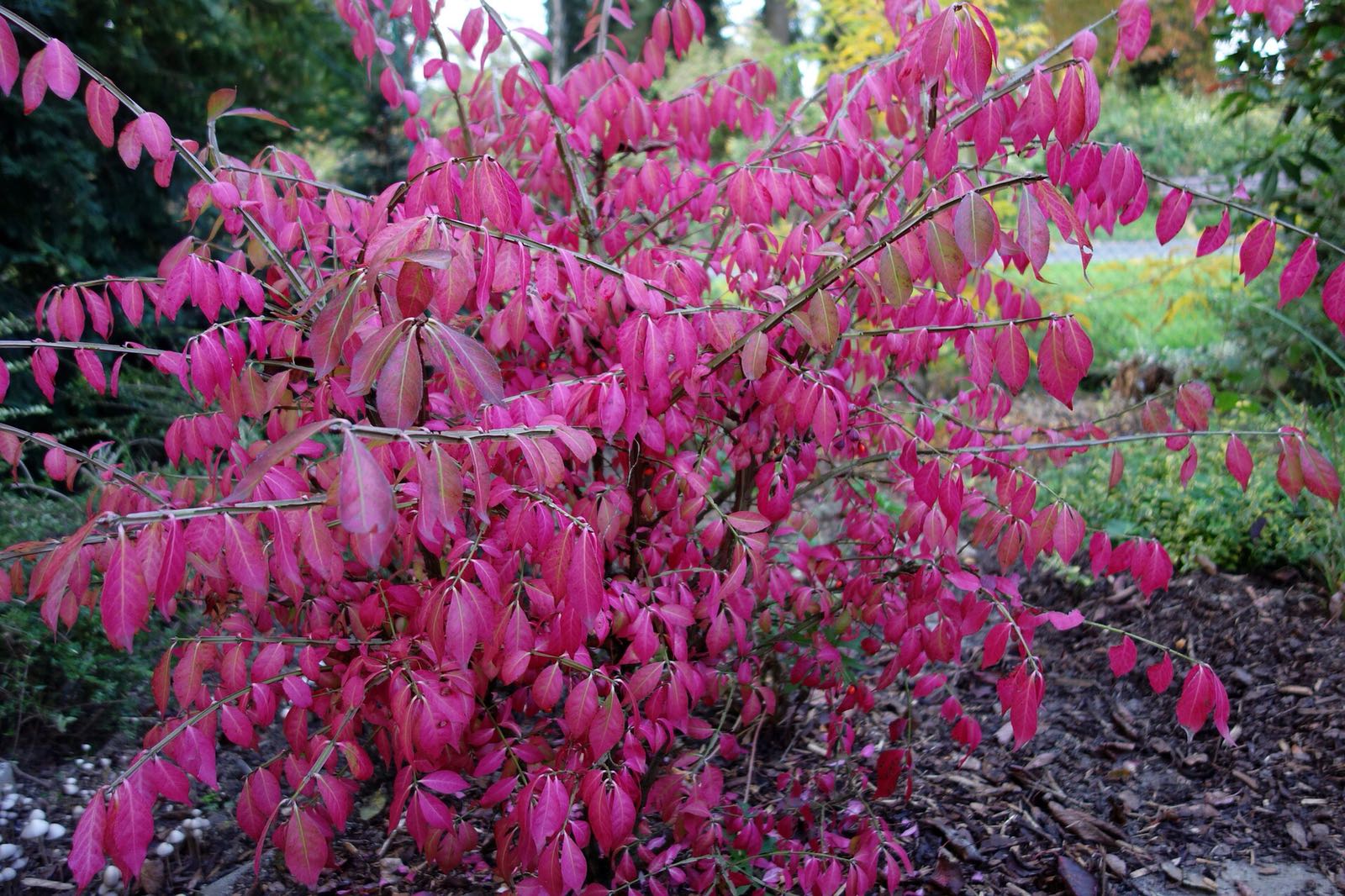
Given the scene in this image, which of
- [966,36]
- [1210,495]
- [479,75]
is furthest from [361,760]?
[1210,495]

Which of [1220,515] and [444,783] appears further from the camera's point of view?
[1220,515]

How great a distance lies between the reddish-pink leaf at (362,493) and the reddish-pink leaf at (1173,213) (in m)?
1.32

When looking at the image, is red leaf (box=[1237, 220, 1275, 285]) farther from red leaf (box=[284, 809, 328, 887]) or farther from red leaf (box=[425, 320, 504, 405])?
red leaf (box=[284, 809, 328, 887])

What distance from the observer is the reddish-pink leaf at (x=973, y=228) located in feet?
3.84

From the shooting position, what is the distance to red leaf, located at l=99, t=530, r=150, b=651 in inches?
41.8

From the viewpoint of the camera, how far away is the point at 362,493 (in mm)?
869

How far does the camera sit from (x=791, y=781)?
217cm

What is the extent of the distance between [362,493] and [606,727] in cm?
77

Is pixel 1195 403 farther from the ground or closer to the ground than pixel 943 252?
closer to the ground

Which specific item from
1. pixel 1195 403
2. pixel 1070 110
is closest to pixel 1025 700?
pixel 1195 403

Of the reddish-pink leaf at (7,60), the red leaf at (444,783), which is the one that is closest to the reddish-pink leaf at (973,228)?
the red leaf at (444,783)

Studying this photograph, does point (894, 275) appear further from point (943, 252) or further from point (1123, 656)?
point (1123, 656)

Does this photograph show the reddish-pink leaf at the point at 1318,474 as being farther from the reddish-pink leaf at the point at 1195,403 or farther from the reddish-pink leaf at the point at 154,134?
the reddish-pink leaf at the point at 154,134

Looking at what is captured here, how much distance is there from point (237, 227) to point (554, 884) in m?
1.45
